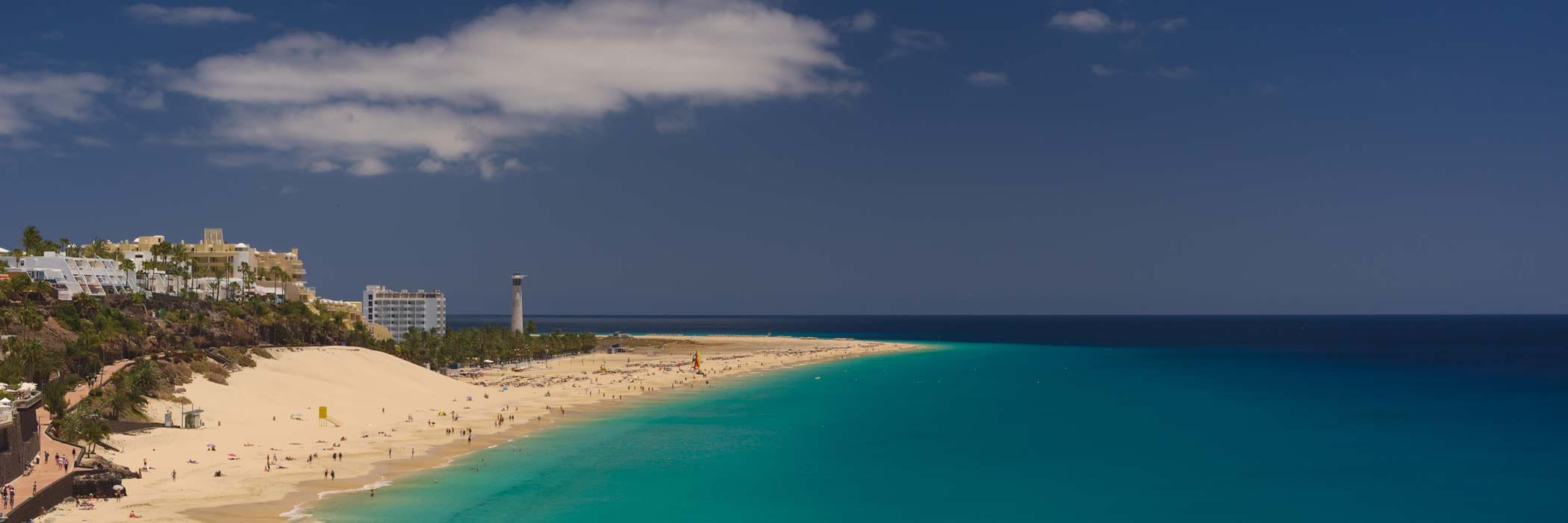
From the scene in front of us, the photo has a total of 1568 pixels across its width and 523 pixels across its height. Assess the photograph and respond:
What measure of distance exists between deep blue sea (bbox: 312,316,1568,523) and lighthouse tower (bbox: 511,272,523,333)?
9358cm

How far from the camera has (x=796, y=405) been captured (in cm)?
7988

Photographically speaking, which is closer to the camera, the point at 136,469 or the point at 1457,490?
the point at 136,469

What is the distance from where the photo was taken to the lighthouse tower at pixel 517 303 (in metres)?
177

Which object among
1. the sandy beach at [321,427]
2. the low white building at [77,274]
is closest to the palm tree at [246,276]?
the low white building at [77,274]

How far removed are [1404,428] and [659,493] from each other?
5199 centimetres

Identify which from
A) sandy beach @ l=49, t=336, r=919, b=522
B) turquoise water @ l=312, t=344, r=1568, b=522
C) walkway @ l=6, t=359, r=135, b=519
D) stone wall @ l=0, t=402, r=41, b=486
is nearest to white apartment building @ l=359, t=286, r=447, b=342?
sandy beach @ l=49, t=336, r=919, b=522

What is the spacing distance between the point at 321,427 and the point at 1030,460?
135ft

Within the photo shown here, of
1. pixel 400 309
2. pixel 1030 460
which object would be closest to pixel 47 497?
pixel 1030 460

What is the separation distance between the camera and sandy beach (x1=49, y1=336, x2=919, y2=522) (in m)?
39.0

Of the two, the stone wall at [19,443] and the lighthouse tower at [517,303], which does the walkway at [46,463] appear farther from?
the lighthouse tower at [517,303]

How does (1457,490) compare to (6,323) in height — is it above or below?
below

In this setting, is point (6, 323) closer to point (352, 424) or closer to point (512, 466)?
point (352, 424)

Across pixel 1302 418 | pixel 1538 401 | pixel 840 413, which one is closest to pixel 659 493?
pixel 840 413

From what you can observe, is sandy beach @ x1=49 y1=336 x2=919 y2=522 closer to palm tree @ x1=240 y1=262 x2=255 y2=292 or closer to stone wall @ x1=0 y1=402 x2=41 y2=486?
stone wall @ x1=0 y1=402 x2=41 y2=486
